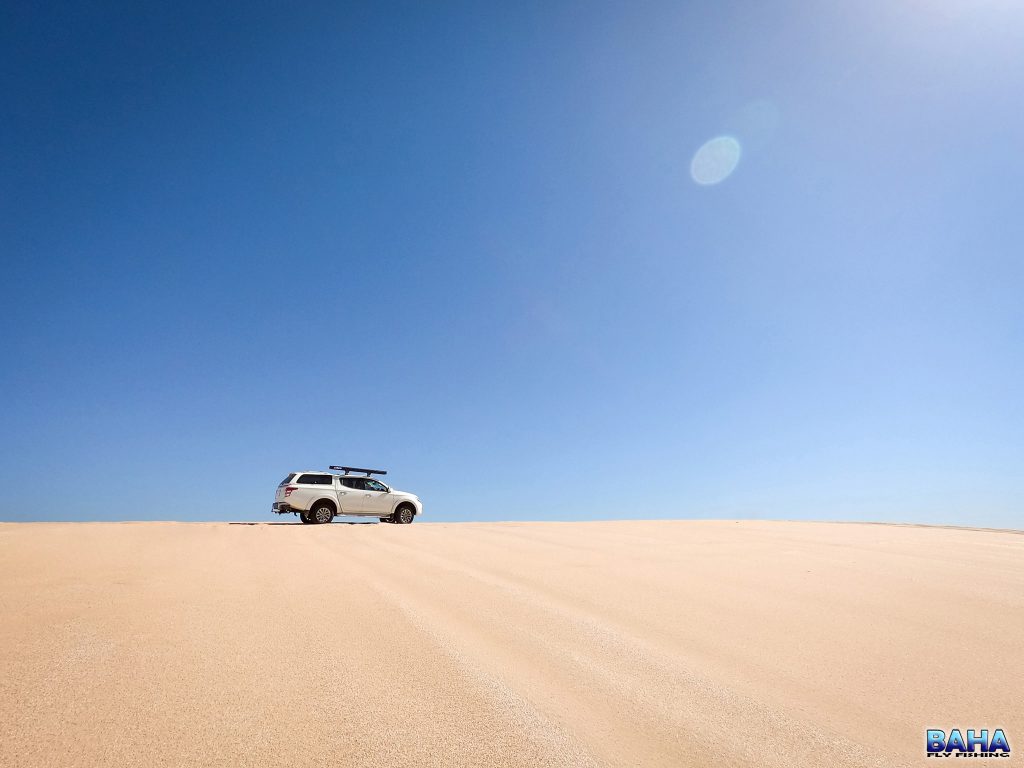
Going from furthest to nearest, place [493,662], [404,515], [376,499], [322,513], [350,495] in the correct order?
[404,515]
[376,499]
[350,495]
[322,513]
[493,662]

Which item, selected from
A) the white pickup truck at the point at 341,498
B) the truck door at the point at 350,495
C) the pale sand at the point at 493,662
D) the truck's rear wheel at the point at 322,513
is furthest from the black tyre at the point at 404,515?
the pale sand at the point at 493,662

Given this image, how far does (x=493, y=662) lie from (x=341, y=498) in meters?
16.0

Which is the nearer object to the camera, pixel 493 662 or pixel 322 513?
pixel 493 662

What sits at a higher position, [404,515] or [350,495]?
[350,495]

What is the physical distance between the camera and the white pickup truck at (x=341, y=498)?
16953 millimetres

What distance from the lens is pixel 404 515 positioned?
19516 millimetres

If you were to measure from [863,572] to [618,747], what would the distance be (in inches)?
222

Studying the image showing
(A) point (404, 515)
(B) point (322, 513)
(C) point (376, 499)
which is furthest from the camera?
(A) point (404, 515)

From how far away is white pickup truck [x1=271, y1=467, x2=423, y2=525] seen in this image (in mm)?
16953

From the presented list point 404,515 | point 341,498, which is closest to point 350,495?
point 341,498

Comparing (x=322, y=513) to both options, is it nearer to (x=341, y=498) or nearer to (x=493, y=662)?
(x=341, y=498)

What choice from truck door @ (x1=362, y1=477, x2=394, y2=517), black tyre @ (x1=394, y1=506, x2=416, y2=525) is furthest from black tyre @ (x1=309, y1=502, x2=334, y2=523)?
black tyre @ (x1=394, y1=506, x2=416, y2=525)

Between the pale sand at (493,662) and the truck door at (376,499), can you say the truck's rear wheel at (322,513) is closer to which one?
the truck door at (376,499)

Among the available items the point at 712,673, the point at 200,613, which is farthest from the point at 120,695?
the point at 712,673
